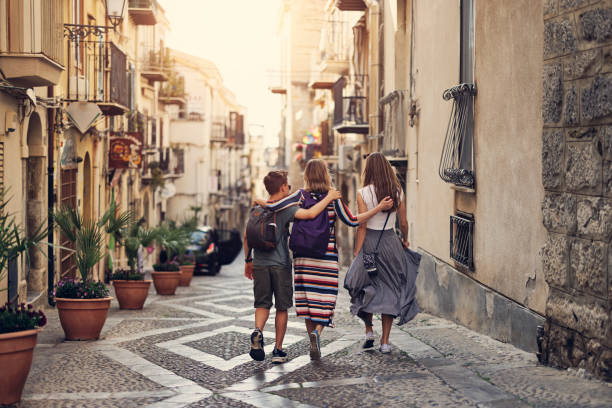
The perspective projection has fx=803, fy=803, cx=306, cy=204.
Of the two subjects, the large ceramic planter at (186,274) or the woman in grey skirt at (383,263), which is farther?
Result: the large ceramic planter at (186,274)

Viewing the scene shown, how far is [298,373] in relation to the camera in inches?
256

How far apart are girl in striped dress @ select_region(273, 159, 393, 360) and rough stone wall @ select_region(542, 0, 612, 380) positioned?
5.50ft

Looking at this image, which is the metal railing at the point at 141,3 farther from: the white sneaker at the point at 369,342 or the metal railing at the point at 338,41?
the white sneaker at the point at 369,342

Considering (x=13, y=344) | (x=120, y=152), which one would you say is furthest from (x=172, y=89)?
(x=13, y=344)

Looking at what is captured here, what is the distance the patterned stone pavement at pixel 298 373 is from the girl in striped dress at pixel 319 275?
0.40 metres

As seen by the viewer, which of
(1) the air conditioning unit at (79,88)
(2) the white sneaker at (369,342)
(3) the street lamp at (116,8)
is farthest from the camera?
(3) the street lamp at (116,8)

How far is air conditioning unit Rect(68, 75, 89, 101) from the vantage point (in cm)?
1558

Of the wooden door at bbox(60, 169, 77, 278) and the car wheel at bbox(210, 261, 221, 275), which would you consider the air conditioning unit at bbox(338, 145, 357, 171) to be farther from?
the wooden door at bbox(60, 169, 77, 278)

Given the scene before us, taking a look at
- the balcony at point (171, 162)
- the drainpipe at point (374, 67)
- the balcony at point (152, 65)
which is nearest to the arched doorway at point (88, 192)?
the drainpipe at point (374, 67)

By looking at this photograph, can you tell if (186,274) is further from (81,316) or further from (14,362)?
(14,362)

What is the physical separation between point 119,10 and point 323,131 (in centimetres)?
1778

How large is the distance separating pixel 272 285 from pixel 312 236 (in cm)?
58

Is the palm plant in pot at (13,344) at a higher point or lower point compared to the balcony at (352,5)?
lower

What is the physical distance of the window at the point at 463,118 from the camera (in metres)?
8.95
